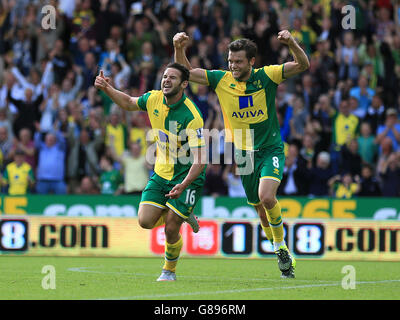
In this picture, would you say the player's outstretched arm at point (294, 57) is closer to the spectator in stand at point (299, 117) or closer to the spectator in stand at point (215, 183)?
the spectator in stand at point (215, 183)

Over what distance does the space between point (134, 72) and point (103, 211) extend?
387 cm

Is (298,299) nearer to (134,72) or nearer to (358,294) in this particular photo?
(358,294)

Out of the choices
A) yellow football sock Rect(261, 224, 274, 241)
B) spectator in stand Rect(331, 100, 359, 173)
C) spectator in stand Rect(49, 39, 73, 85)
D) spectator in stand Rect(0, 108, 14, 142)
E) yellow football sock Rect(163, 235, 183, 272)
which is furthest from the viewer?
spectator in stand Rect(49, 39, 73, 85)

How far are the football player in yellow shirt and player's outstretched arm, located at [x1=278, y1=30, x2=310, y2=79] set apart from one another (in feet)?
3.87

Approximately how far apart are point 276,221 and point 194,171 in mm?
1457

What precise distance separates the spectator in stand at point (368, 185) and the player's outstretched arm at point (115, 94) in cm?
739

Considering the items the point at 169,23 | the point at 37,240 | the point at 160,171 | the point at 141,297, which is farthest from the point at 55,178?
the point at 141,297

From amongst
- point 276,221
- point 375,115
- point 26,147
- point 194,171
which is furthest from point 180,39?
point 26,147

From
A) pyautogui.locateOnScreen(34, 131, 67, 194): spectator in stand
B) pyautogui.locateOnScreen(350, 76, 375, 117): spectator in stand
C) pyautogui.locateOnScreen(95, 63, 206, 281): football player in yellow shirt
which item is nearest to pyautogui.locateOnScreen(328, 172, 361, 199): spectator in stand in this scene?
pyautogui.locateOnScreen(350, 76, 375, 117): spectator in stand

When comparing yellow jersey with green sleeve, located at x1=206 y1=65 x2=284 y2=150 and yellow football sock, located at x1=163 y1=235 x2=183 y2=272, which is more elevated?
yellow jersey with green sleeve, located at x1=206 y1=65 x2=284 y2=150

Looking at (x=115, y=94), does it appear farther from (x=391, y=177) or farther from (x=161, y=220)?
(x=391, y=177)

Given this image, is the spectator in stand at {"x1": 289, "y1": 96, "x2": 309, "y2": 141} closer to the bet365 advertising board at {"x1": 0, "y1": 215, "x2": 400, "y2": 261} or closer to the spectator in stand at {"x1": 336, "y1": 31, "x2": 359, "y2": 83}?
the spectator in stand at {"x1": 336, "y1": 31, "x2": 359, "y2": 83}

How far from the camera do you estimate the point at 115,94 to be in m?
9.56

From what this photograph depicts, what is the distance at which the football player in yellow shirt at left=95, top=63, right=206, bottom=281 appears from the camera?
9.41m
